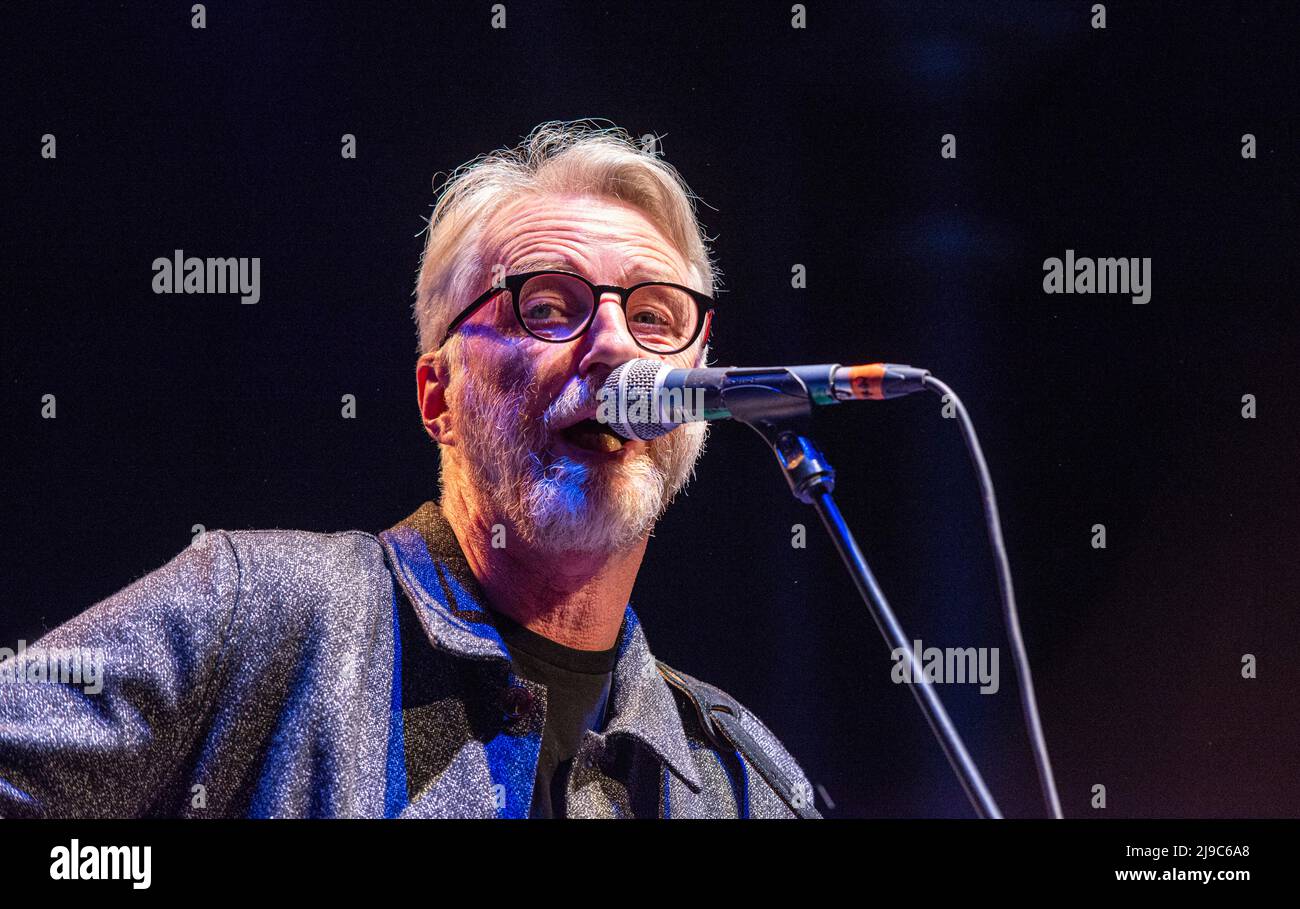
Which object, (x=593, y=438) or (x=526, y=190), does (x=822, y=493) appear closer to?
(x=593, y=438)

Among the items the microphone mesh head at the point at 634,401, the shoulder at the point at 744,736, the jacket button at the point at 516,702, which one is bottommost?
the shoulder at the point at 744,736

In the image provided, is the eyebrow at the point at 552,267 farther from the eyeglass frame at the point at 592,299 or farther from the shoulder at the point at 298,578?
the shoulder at the point at 298,578

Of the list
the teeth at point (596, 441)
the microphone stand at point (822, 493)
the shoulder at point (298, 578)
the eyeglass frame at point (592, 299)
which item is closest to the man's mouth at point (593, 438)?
the teeth at point (596, 441)

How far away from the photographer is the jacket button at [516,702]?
5.81 ft

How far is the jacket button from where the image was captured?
1.77 m

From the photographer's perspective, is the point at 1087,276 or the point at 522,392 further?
the point at 1087,276

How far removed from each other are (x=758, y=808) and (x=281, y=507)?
986 mm

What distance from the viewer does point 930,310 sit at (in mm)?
2254

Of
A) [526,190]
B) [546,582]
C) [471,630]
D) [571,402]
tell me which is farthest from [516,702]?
[526,190]

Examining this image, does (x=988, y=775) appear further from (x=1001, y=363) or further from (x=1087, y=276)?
(x=1087, y=276)

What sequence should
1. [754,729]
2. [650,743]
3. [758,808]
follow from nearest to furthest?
[650,743]
[758,808]
[754,729]

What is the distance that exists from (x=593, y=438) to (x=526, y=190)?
50cm

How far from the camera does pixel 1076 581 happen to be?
228cm

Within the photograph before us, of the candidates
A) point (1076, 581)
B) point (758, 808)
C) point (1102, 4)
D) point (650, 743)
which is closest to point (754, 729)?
point (758, 808)
